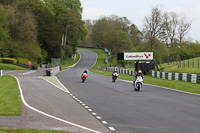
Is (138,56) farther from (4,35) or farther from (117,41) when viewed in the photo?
(117,41)

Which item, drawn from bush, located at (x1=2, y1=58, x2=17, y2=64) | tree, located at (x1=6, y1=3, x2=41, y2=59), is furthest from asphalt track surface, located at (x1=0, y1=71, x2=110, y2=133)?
tree, located at (x1=6, y1=3, x2=41, y2=59)

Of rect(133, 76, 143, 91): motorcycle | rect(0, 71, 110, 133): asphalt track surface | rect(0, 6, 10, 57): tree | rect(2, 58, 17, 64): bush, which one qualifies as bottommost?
rect(0, 71, 110, 133): asphalt track surface

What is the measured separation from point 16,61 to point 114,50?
5408cm

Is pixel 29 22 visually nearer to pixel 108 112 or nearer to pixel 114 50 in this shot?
pixel 114 50

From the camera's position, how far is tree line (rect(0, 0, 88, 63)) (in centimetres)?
7731

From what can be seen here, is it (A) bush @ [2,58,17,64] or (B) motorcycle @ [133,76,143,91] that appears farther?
(A) bush @ [2,58,17,64]

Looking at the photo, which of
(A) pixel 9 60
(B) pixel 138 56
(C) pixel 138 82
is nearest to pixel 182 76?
(C) pixel 138 82

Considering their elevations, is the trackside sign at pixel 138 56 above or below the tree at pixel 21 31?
below

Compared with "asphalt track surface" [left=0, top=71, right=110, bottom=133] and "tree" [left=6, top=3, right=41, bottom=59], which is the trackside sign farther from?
"asphalt track surface" [left=0, top=71, right=110, bottom=133]

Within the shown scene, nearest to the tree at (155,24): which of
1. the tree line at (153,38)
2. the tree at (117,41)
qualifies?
the tree line at (153,38)

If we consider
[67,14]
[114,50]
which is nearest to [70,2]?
[67,14]

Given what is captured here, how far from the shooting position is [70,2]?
4193 inches

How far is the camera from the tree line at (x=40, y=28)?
3044 inches

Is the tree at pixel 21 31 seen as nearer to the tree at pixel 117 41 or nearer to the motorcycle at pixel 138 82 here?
the tree at pixel 117 41
